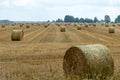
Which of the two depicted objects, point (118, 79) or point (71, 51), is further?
point (71, 51)

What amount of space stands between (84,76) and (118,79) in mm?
1656

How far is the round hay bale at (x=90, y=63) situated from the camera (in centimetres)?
1184

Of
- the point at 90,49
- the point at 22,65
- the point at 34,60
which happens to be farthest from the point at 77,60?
the point at 34,60

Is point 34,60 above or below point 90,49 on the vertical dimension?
below

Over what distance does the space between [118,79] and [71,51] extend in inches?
128

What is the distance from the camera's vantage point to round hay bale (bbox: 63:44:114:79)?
11844mm

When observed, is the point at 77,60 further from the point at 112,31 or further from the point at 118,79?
the point at 112,31

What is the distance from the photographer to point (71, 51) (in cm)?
1334

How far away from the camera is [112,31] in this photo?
47.3 meters

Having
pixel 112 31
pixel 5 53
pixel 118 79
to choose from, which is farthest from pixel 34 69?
pixel 112 31

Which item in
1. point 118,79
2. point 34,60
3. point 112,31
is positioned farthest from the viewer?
point 112,31

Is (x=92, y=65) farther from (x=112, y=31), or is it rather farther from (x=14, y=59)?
(x=112, y=31)

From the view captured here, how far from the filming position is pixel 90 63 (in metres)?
12.0

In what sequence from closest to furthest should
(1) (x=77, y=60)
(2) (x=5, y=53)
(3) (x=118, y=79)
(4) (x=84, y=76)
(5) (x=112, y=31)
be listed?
(3) (x=118, y=79) < (4) (x=84, y=76) < (1) (x=77, y=60) < (2) (x=5, y=53) < (5) (x=112, y=31)
